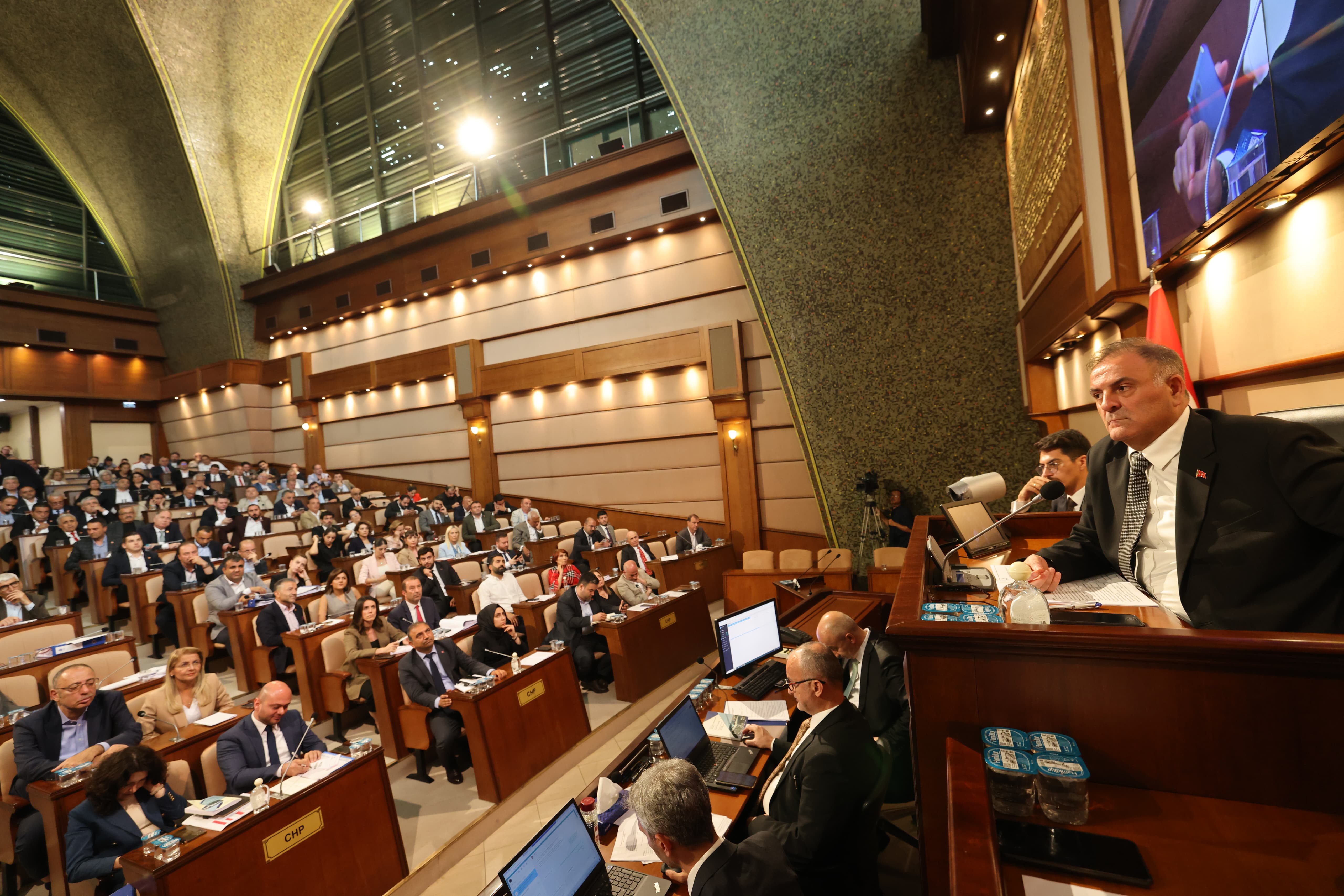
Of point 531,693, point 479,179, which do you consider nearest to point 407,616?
point 531,693

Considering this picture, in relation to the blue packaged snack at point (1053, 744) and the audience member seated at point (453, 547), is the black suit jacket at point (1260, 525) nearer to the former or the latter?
the blue packaged snack at point (1053, 744)

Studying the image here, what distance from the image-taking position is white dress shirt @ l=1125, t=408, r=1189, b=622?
45.9 inches

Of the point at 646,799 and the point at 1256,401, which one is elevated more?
the point at 1256,401

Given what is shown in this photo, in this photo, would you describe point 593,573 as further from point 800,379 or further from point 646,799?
point 646,799

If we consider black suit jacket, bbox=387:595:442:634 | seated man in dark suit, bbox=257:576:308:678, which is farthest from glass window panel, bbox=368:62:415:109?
black suit jacket, bbox=387:595:442:634

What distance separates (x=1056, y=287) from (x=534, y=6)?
1103 centimetres

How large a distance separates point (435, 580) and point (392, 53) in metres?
11.8

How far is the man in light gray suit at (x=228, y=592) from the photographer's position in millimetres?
5211

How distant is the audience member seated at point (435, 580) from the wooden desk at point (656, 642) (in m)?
1.73

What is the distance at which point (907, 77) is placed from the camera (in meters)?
5.54

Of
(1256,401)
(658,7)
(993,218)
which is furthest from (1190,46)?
(658,7)

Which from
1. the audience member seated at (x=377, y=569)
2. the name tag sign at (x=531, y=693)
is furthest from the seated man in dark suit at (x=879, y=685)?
the audience member seated at (x=377, y=569)

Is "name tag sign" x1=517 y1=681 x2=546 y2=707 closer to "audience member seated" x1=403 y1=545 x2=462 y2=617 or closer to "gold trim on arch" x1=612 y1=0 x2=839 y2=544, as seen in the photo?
"audience member seated" x1=403 y1=545 x2=462 y2=617

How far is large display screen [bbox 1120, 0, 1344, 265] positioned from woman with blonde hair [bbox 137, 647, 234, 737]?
4.90 meters
